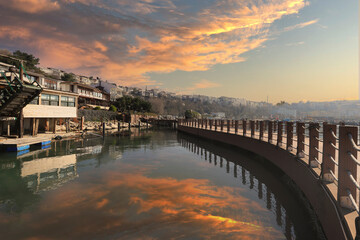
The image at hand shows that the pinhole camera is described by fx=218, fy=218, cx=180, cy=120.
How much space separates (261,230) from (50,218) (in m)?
5.91

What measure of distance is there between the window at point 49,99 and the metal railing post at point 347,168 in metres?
29.1

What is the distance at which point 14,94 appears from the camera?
1791cm

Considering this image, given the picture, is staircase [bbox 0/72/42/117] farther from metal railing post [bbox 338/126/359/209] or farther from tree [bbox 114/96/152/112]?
tree [bbox 114/96/152/112]

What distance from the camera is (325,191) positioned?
467 centimetres

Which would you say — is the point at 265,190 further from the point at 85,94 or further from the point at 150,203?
the point at 85,94

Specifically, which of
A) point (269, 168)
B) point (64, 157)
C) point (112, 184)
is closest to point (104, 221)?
point (112, 184)

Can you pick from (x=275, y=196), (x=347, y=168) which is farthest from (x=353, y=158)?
(x=275, y=196)

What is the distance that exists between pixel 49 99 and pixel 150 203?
82.0 ft

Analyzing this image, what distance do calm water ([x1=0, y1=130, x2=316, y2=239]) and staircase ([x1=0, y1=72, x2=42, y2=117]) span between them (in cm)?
729

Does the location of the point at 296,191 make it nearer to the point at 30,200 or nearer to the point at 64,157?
the point at 30,200

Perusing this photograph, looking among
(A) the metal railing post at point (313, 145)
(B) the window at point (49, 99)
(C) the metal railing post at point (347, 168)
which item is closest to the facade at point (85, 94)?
(B) the window at point (49, 99)

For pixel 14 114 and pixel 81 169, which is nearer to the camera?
pixel 81 169

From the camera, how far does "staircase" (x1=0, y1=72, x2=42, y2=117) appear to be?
706 inches

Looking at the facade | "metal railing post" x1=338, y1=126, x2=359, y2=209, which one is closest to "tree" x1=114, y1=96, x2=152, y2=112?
the facade
